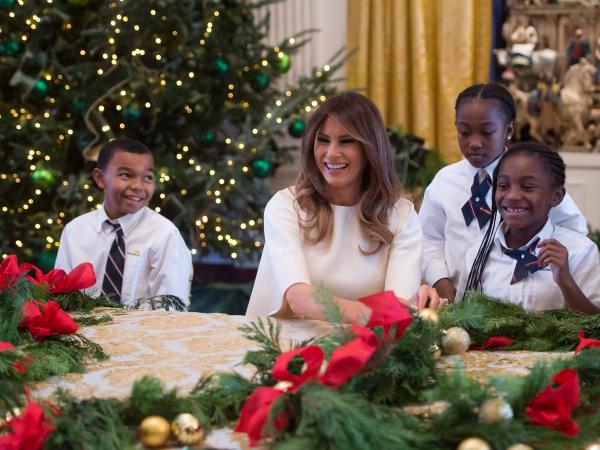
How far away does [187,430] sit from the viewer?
4.36ft

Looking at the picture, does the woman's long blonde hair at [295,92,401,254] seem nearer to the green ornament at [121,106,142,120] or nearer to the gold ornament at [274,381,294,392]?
the gold ornament at [274,381,294,392]

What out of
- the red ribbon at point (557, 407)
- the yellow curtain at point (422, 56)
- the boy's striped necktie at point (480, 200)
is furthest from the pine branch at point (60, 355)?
the yellow curtain at point (422, 56)

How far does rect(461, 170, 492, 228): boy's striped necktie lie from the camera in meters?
3.10

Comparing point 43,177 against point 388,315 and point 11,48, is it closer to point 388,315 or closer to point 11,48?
point 11,48

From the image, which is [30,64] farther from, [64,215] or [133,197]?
[133,197]

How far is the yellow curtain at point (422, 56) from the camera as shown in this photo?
6.14m

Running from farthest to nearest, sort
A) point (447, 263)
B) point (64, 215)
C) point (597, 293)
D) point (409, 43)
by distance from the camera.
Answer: point (409, 43) < point (64, 215) < point (447, 263) < point (597, 293)

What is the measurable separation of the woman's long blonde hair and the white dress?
0.08 feet

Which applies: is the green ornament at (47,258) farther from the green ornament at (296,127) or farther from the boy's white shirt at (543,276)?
the boy's white shirt at (543,276)

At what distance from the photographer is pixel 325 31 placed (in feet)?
20.9

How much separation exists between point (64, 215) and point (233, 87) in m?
1.34

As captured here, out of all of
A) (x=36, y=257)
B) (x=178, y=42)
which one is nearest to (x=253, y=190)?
(x=178, y=42)

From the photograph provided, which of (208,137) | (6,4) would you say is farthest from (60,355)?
(208,137)

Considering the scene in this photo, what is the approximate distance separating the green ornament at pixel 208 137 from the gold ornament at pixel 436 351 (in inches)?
161
